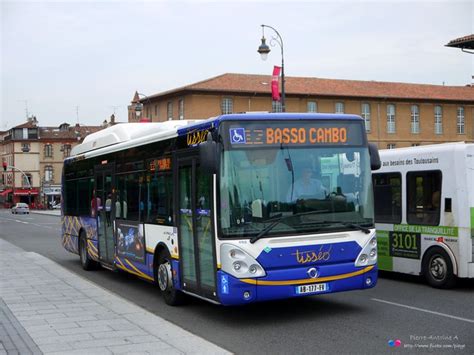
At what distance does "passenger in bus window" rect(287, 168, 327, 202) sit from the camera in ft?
28.0

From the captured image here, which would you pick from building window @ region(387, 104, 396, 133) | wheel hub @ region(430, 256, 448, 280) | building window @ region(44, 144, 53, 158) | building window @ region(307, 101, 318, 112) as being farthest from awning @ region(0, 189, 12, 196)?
wheel hub @ region(430, 256, 448, 280)

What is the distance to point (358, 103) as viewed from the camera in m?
72.1

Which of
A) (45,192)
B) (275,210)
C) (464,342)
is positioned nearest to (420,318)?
(464,342)

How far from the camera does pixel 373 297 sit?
421 inches

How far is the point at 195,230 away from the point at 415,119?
68980 mm

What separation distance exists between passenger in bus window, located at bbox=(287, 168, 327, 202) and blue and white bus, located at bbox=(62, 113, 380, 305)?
1 centimetres

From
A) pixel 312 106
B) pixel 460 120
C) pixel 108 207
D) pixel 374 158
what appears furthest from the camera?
pixel 460 120

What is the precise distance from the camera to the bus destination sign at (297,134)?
8531mm

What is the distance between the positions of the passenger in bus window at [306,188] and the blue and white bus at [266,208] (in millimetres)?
13

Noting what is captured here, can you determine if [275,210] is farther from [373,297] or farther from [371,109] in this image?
[371,109]

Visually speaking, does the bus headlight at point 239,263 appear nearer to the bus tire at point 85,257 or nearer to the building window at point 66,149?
the bus tire at point 85,257

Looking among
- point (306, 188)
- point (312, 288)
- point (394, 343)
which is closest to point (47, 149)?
point (306, 188)

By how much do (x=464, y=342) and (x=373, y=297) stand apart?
3.43 metres

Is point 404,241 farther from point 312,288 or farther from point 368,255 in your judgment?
point 312,288
